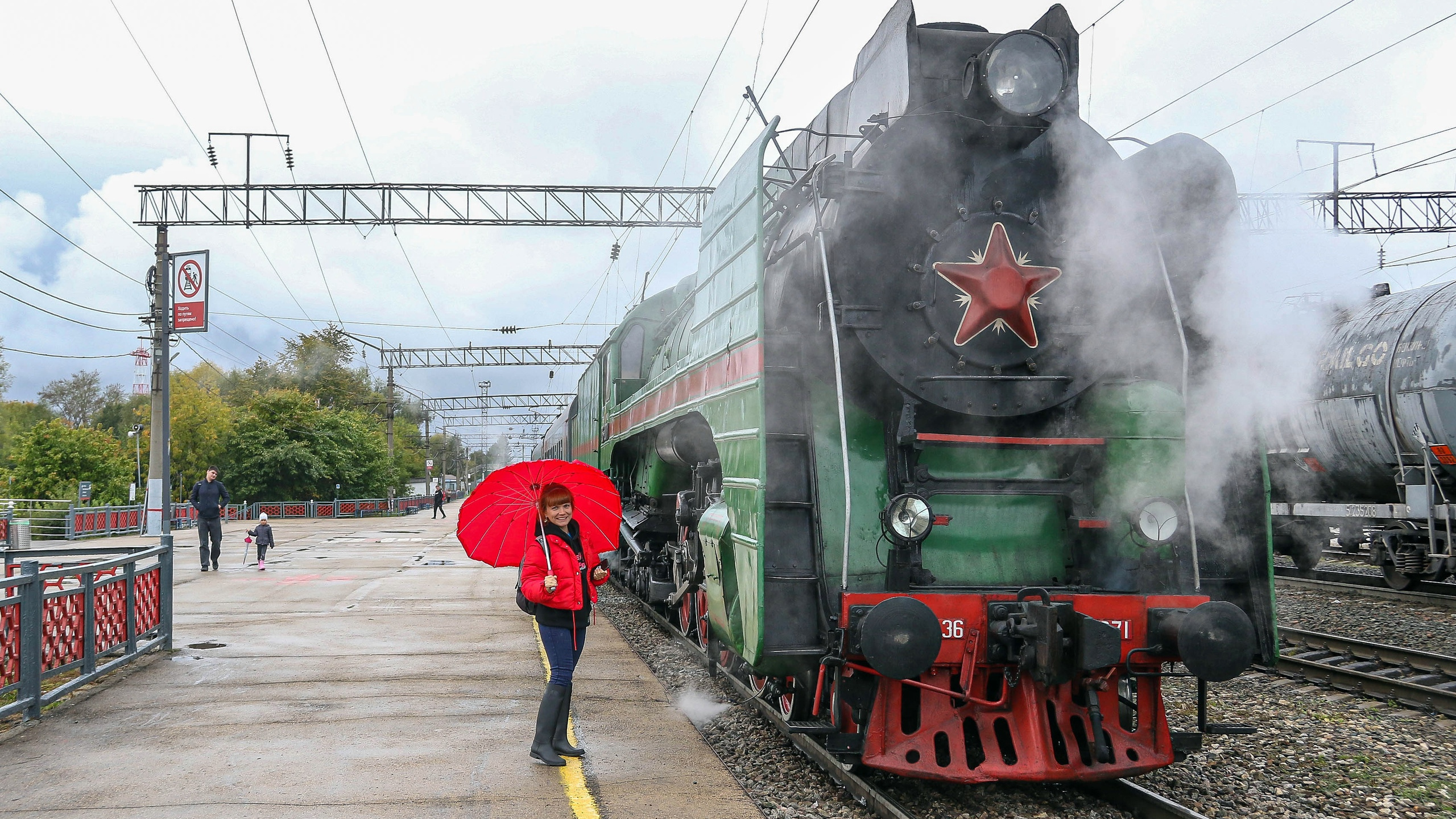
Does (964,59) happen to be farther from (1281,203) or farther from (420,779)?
(420,779)

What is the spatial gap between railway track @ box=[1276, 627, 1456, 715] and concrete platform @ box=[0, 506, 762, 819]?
4761mm

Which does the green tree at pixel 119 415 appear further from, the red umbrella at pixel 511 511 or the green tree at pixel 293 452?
the red umbrella at pixel 511 511

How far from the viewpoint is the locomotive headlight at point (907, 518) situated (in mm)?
4566

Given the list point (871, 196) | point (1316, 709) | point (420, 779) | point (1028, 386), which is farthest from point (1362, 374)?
point (420, 779)

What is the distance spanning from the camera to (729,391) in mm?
5070

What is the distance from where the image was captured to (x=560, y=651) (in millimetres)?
5113

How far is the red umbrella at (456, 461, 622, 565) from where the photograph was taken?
16.6 ft

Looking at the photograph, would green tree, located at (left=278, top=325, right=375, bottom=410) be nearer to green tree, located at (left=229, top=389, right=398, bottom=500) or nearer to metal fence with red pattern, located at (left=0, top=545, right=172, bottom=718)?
green tree, located at (left=229, top=389, right=398, bottom=500)

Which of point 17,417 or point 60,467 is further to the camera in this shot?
point 17,417

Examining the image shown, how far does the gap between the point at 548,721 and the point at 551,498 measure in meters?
1.12

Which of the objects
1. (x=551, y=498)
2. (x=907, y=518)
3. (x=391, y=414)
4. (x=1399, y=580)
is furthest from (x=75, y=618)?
(x=391, y=414)

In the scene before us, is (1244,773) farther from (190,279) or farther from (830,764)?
(190,279)

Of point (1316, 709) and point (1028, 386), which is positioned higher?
point (1028, 386)

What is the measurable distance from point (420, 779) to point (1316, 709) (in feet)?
18.3
